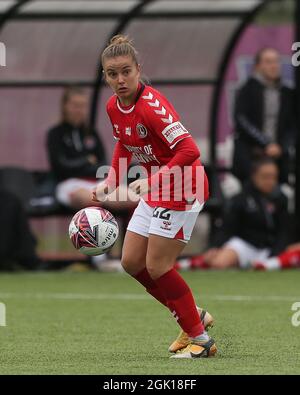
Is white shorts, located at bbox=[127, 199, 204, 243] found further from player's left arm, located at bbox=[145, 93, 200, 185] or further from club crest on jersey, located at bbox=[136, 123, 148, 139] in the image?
club crest on jersey, located at bbox=[136, 123, 148, 139]

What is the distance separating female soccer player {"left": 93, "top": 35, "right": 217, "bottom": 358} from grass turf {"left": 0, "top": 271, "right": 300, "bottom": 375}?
28 centimetres

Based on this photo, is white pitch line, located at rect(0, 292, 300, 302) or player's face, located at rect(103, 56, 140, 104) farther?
white pitch line, located at rect(0, 292, 300, 302)

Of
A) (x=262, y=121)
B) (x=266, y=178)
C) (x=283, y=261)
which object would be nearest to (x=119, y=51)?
(x=266, y=178)

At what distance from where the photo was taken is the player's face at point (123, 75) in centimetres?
700

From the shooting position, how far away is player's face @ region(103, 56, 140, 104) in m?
7.00

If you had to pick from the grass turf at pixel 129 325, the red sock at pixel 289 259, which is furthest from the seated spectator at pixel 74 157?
the red sock at pixel 289 259

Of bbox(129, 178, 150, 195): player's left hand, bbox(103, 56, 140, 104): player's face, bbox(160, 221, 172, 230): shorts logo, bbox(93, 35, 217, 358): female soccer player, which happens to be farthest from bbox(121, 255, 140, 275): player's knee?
bbox(103, 56, 140, 104): player's face

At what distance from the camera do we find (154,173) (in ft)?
23.9

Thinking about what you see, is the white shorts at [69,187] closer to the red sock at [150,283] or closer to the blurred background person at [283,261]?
the blurred background person at [283,261]

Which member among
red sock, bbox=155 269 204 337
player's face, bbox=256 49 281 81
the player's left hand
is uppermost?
player's face, bbox=256 49 281 81

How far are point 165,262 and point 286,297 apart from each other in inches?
149
